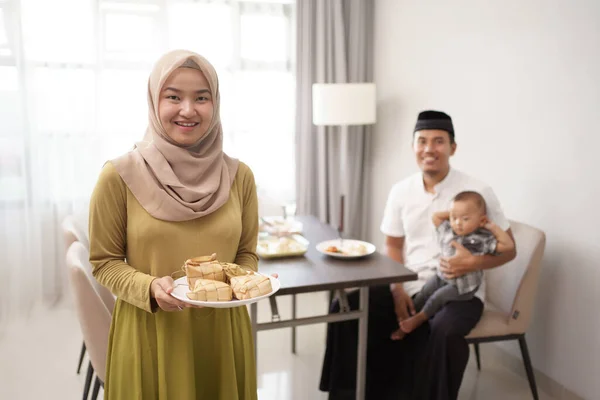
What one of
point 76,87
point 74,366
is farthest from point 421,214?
point 76,87

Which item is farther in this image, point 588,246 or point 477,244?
point 588,246

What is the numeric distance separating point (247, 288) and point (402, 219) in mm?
1359

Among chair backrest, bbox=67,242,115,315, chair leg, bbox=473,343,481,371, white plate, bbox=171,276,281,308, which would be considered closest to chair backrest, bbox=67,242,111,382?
chair backrest, bbox=67,242,115,315

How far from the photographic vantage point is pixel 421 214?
7.93ft

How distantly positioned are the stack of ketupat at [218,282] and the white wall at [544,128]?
1694 mm

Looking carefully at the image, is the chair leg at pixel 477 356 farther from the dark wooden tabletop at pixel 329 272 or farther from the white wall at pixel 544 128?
the dark wooden tabletop at pixel 329 272

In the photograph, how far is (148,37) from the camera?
11.8ft

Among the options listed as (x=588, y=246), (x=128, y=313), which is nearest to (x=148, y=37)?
(x=128, y=313)

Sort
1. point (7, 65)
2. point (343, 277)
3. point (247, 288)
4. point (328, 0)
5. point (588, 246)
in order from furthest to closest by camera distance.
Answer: point (328, 0) → point (7, 65) → point (588, 246) → point (343, 277) → point (247, 288)

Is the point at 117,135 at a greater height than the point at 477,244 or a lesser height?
greater

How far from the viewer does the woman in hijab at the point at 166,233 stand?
52.8 inches

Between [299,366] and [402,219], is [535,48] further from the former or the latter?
[299,366]

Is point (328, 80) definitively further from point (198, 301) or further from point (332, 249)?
point (198, 301)

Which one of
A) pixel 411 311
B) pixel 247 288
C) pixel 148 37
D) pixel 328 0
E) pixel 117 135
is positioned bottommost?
pixel 411 311
